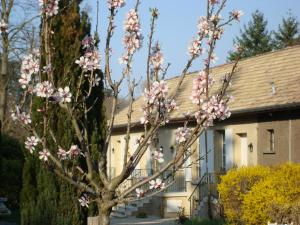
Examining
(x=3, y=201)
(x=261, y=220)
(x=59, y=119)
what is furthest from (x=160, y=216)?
(x=59, y=119)

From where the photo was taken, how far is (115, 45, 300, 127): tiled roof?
19.8m

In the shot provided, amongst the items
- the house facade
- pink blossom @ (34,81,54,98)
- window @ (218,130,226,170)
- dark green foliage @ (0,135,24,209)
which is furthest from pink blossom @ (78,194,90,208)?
window @ (218,130,226,170)

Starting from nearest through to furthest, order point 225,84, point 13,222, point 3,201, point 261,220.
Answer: point 225,84 < point 261,220 < point 13,222 < point 3,201

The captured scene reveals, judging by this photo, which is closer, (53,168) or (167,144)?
(53,168)

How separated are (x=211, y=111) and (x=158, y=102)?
1.87ft

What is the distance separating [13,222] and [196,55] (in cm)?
1440

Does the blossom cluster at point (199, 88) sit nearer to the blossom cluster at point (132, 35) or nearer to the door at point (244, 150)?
the blossom cluster at point (132, 35)

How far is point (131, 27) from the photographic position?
19.5ft

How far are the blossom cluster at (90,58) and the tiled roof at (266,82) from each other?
1294 centimetres

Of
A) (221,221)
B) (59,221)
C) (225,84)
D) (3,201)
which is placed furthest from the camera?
(3,201)

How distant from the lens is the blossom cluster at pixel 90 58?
19.9 feet

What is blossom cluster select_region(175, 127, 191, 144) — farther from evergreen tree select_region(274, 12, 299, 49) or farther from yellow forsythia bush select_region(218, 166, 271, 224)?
evergreen tree select_region(274, 12, 299, 49)

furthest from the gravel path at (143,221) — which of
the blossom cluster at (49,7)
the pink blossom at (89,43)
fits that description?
the blossom cluster at (49,7)

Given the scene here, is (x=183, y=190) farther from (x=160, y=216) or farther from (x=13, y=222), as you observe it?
(x=13, y=222)
